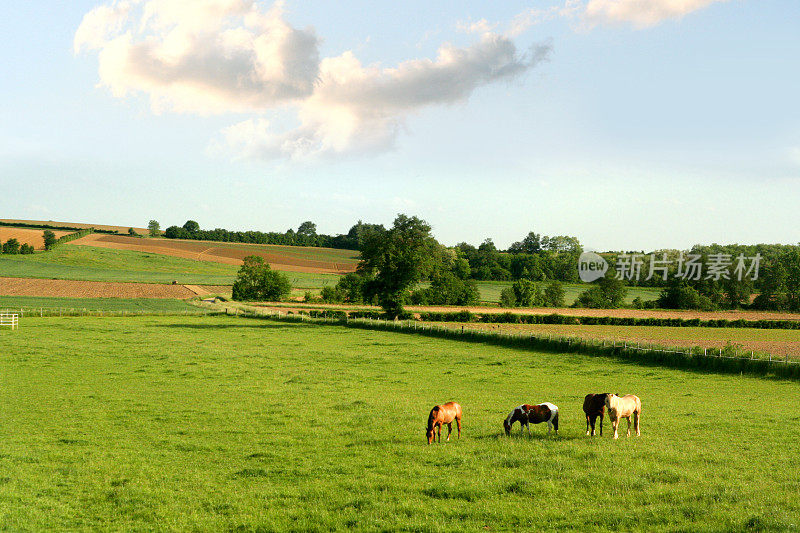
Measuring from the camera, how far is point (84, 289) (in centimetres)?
11238

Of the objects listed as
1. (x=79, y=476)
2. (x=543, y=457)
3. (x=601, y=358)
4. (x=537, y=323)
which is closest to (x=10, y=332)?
(x=79, y=476)

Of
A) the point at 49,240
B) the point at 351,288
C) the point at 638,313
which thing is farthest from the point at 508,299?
the point at 49,240

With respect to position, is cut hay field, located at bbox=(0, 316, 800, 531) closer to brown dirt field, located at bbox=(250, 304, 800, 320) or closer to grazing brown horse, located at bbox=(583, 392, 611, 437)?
grazing brown horse, located at bbox=(583, 392, 611, 437)

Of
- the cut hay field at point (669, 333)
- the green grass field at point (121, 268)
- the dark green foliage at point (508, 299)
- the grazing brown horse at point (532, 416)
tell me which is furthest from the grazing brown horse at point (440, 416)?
the green grass field at point (121, 268)

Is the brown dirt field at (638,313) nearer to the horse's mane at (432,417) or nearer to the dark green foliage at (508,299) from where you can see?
the dark green foliage at (508,299)

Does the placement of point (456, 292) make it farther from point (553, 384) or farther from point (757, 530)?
point (757, 530)

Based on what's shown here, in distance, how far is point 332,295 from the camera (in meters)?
120

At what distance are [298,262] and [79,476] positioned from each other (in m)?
156

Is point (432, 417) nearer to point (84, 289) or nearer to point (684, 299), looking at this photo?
point (684, 299)

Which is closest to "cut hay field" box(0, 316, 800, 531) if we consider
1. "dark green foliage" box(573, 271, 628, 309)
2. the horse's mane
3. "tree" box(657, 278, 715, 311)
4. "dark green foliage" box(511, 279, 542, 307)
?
the horse's mane

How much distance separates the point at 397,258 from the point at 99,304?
59305mm

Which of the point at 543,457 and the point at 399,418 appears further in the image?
the point at 399,418

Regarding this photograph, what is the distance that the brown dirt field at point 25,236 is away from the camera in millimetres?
157225

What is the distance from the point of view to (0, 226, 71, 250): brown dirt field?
15723cm
